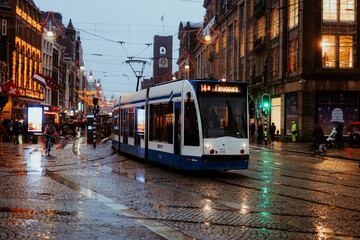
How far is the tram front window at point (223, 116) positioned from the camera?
12625 mm

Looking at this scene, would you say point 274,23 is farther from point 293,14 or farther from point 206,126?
point 206,126

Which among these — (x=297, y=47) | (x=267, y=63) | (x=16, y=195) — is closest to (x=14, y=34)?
(x=267, y=63)

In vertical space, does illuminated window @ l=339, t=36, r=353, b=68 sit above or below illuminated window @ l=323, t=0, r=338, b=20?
below

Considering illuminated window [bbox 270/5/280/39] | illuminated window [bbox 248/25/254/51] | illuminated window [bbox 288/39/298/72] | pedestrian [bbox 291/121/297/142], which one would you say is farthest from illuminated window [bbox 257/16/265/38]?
pedestrian [bbox 291/121/297/142]

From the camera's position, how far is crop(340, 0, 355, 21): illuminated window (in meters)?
33.6

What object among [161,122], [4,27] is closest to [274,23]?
[4,27]

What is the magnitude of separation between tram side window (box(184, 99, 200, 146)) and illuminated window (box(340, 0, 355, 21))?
25.3m

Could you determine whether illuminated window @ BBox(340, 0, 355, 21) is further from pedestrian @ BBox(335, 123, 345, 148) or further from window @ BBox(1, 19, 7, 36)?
window @ BBox(1, 19, 7, 36)

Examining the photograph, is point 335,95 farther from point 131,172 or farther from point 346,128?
point 131,172

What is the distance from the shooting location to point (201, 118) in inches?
495

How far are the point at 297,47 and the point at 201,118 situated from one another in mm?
24476

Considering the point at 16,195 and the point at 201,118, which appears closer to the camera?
the point at 16,195

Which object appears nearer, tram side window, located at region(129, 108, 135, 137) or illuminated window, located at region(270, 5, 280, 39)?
tram side window, located at region(129, 108, 135, 137)

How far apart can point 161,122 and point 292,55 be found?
23.8m
